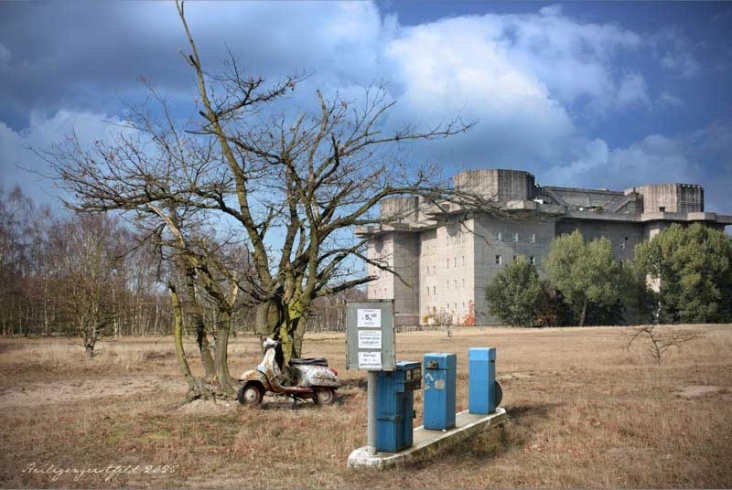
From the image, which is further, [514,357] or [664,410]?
[514,357]

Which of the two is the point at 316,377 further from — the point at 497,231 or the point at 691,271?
the point at 691,271

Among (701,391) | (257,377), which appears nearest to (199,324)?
(257,377)

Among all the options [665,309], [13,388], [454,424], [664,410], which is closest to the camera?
[454,424]

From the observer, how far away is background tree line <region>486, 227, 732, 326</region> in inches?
3125

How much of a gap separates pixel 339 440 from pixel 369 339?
2.34 metres

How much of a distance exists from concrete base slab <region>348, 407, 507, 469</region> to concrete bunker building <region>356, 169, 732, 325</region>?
215 ft

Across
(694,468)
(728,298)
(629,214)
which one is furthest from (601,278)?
(694,468)

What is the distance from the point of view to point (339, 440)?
428 inches

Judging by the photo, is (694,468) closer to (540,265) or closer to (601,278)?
(601,278)

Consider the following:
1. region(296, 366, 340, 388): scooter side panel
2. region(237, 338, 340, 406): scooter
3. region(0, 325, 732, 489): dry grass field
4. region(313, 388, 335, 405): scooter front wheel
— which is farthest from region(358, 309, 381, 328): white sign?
region(313, 388, 335, 405): scooter front wheel

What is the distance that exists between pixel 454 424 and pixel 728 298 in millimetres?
83679

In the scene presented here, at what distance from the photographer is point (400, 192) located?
15609 mm

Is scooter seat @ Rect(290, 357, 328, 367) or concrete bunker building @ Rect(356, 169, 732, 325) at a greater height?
concrete bunker building @ Rect(356, 169, 732, 325)

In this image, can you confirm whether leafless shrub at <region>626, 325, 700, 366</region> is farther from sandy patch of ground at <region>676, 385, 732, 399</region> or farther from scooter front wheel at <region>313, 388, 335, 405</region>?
scooter front wheel at <region>313, 388, 335, 405</region>
